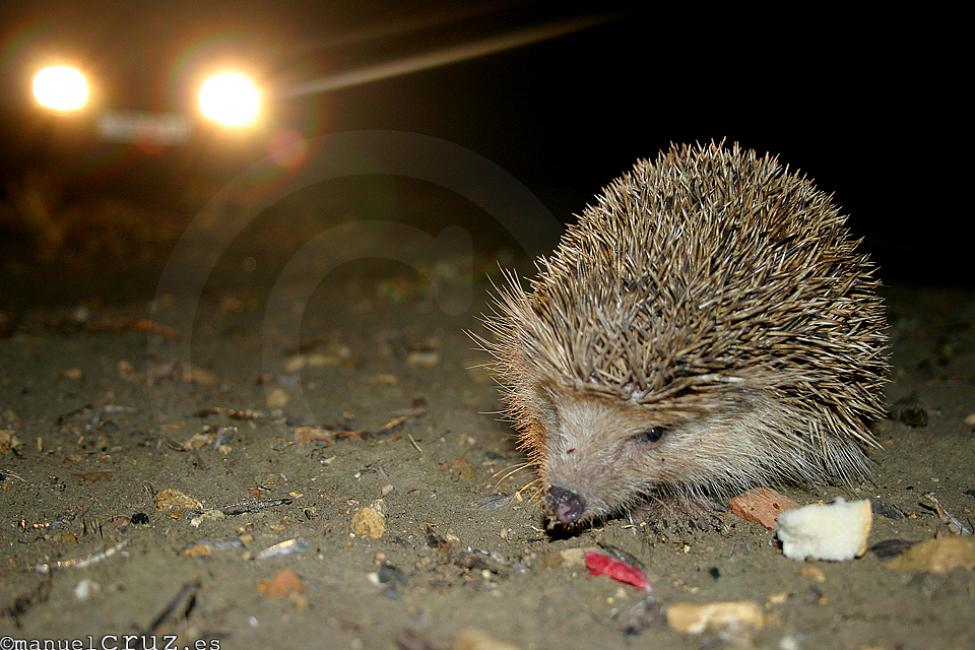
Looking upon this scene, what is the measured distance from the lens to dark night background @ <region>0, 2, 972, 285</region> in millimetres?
10328

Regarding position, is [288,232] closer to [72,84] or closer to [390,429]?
[72,84]

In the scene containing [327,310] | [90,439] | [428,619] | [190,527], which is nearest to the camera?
[428,619]

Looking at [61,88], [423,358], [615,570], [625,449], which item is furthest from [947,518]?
[61,88]

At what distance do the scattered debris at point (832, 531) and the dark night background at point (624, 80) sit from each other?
267 inches

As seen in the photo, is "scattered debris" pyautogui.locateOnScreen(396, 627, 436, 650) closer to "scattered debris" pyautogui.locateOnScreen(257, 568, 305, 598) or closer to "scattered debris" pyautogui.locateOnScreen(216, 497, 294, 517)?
"scattered debris" pyautogui.locateOnScreen(257, 568, 305, 598)

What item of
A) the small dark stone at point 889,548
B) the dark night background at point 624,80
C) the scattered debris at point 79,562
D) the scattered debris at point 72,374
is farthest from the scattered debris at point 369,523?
the dark night background at point 624,80

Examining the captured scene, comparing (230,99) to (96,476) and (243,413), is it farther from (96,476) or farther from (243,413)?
(96,476)

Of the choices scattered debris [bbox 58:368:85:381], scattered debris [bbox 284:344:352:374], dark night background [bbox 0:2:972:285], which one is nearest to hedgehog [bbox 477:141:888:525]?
scattered debris [bbox 284:344:352:374]

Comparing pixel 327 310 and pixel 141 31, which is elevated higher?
pixel 141 31

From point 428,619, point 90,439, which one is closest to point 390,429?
point 90,439

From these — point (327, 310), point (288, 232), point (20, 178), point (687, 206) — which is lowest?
point (687, 206)

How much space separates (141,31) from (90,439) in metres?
8.65

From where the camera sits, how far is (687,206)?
3568 mm

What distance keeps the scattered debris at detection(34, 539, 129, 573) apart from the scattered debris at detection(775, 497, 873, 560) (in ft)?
8.09
